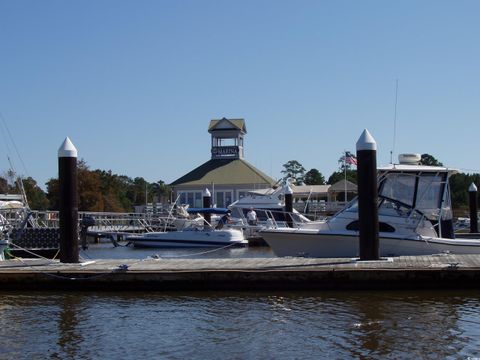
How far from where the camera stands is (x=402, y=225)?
787 inches

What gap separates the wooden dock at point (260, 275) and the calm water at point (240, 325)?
32 centimetres

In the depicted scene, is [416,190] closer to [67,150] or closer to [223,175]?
[67,150]

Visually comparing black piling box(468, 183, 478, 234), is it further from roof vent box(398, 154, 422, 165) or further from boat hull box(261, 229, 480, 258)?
boat hull box(261, 229, 480, 258)

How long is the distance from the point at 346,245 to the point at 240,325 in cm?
772

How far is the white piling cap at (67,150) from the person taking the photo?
17.7m

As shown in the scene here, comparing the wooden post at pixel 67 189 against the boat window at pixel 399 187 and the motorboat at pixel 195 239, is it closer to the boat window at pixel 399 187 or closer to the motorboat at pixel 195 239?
the boat window at pixel 399 187

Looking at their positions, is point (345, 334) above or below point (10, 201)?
below

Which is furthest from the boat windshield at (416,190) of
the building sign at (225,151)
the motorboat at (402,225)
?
the building sign at (225,151)

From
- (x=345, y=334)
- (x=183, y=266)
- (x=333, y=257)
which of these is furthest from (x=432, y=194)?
(x=345, y=334)

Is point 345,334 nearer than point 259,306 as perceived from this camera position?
Yes

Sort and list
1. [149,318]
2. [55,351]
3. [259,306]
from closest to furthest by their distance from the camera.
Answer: [55,351]
[149,318]
[259,306]

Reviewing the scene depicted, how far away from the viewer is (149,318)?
549 inches

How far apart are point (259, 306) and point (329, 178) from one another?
92.9 meters

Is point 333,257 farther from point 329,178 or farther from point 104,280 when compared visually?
point 329,178
